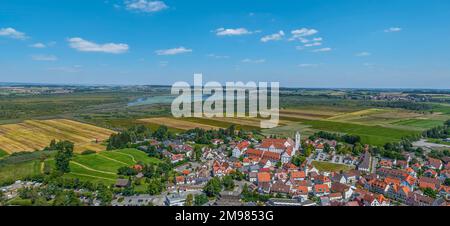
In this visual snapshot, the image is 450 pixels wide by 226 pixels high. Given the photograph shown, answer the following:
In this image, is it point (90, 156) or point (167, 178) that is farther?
point (90, 156)

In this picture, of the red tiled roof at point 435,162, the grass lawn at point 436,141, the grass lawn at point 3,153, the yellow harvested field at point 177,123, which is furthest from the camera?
the yellow harvested field at point 177,123
